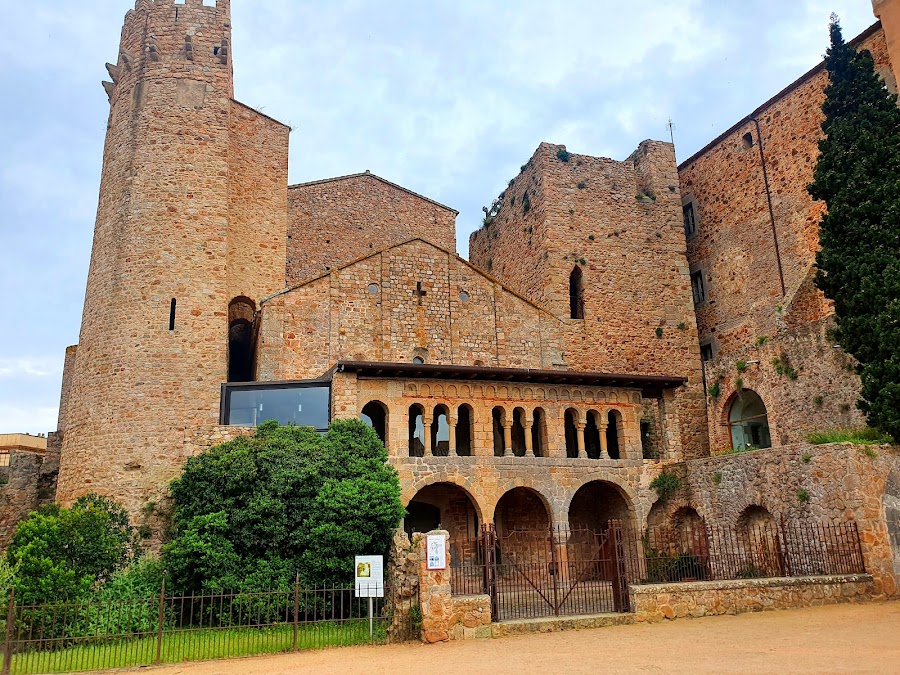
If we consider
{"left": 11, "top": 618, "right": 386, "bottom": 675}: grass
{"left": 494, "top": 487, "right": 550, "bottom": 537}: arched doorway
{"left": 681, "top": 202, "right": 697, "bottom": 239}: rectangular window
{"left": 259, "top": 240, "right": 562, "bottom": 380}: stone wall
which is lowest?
{"left": 11, "top": 618, "right": 386, "bottom": 675}: grass

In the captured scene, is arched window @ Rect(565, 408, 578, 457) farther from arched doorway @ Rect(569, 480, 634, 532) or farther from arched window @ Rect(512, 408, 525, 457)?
arched window @ Rect(512, 408, 525, 457)

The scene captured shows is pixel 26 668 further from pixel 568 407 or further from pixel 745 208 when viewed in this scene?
pixel 745 208

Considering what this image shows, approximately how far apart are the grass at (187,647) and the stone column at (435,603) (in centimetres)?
119

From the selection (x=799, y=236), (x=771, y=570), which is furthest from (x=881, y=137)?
(x=771, y=570)

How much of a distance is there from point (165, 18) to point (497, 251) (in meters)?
17.4

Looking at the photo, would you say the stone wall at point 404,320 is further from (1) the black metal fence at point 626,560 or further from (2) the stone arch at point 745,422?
(1) the black metal fence at point 626,560

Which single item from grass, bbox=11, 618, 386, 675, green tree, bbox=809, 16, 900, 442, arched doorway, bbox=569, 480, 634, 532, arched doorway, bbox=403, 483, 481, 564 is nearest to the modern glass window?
arched doorway, bbox=403, 483, 481, 564

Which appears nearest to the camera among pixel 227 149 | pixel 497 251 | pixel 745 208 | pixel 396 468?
pixel 396 468

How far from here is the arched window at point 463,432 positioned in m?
23.2

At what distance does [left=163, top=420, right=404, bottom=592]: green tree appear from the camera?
17.1 metres

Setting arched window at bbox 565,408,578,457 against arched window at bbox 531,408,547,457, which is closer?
arched window at bbox 531,408,547,457

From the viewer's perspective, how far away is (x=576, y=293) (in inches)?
1184

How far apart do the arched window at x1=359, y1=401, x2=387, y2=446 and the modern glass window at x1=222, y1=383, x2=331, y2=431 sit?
140cm

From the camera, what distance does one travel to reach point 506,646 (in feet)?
41.5
